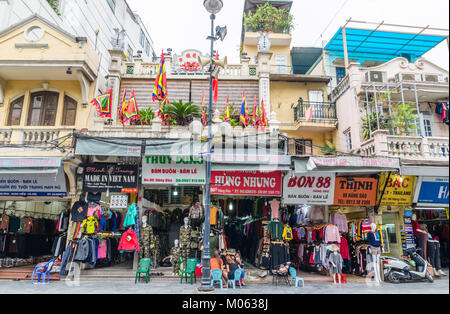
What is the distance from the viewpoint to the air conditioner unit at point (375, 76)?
14578 mm

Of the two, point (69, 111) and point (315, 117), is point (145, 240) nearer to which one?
point (69, 111)

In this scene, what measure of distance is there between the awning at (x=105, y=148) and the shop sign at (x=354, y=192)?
7968 millimetres

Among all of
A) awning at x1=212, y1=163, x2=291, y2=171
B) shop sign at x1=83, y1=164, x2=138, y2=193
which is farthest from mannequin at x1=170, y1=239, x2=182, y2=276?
awning at x1=212, y1=163, x2=291, y2=171

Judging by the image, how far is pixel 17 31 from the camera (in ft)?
40.7

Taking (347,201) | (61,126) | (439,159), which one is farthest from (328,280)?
(61,126)

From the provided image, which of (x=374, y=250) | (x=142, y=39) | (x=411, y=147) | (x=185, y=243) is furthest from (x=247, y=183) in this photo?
(x=142, y=39)

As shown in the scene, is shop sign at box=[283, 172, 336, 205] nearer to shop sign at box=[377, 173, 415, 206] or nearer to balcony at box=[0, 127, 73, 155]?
shop sign at box=[377, 173, 415, 206]

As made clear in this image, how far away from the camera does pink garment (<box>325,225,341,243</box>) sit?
10883mm

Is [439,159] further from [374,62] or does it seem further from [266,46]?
[374,62]

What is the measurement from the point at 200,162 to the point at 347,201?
20.1 feet

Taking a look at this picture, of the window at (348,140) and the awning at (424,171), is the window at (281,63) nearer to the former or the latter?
the window at (348,140)

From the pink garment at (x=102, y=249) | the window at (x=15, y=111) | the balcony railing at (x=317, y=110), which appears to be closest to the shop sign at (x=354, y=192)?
the balcony railing at (x=317, y=110)

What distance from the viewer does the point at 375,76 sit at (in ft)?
47.9

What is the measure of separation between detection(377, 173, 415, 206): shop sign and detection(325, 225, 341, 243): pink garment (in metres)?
2.30
